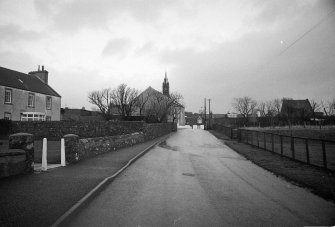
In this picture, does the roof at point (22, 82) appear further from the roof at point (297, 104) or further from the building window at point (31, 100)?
the roof at point (297, 104)

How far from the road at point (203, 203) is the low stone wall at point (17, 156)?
3085 millimetres

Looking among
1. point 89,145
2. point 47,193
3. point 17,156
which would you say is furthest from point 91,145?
point 47,193

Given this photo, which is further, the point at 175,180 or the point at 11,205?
the point at 175,180

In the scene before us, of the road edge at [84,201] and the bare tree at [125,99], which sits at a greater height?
the bare tree at [125,99]

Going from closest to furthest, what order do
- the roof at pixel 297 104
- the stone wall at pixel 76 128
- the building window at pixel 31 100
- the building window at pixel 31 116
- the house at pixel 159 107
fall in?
1. the stone wall at pixel 76 128
2. the building window at pixel 31 116
3. the building window at pixel 31 100
4. the house at pixel 159 107
5. the roof at pixel 297 104

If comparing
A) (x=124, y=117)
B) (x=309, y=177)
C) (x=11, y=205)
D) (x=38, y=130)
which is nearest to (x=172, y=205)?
(x=11, y=205)

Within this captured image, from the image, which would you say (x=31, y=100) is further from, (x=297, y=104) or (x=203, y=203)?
(x=297, y=104)

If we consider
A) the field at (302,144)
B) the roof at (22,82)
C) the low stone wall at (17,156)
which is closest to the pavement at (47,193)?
the low stone wall at (17,156)

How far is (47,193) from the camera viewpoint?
620 cm

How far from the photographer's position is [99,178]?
8117mm

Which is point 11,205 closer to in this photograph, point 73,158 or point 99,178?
point 99,178

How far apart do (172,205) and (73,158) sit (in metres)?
6.85

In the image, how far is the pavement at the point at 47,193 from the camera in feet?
15.2

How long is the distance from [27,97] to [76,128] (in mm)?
14259
